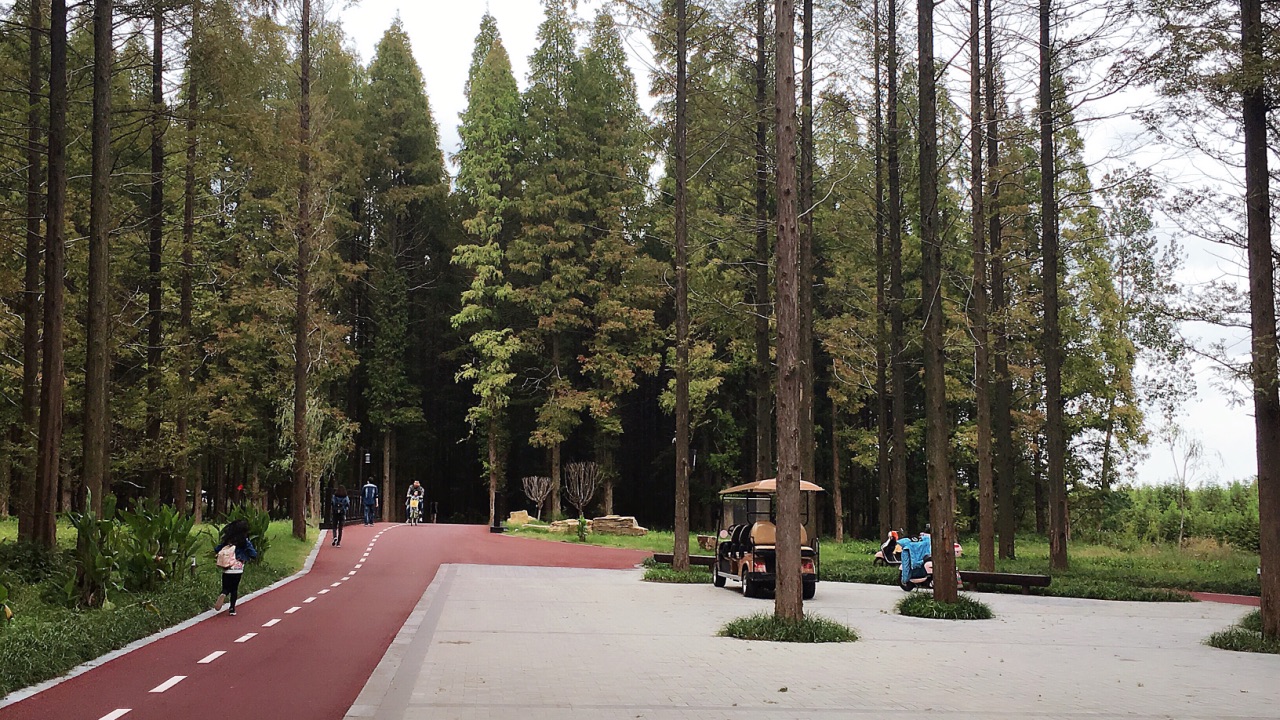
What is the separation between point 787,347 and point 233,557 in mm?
8960

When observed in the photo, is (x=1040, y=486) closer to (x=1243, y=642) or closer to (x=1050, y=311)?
(x=1050, y=311)

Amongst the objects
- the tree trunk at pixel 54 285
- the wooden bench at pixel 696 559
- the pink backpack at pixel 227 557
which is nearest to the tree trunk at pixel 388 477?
the wooden bench at pixel 696 559

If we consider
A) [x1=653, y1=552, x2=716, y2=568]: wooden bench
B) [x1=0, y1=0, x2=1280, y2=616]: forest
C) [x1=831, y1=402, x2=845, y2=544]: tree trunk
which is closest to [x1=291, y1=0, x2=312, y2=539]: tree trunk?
[x1=0, y1=0, x2=1280, y2=616]: forest

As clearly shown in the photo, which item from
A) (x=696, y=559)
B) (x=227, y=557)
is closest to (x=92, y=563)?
(x=227, y=557)

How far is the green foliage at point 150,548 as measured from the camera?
1683 cm

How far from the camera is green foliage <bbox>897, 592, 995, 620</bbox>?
16750mm

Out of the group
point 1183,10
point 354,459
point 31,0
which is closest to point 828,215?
point 1183,10

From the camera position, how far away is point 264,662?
11.3 m

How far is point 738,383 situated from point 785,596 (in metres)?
37.4

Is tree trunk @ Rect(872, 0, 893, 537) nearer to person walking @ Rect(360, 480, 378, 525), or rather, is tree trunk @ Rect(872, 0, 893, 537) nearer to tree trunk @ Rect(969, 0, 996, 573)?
tree trunk @ Rect(969, 0, 996, 573)

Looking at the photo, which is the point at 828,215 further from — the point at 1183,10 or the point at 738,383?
the point at 1183,10

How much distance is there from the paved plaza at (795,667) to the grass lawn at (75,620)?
3232 millimetres

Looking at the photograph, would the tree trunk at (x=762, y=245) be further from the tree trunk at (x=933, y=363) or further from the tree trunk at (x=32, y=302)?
the tree trunk at (x=32, y=302)

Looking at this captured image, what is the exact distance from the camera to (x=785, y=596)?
13750 mm
